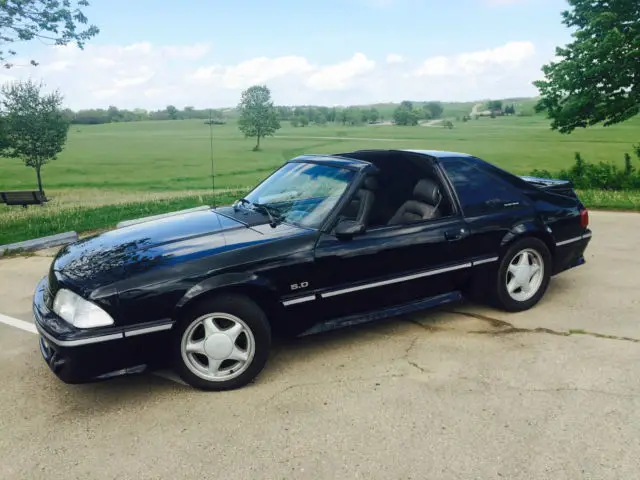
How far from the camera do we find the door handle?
14.2 ft

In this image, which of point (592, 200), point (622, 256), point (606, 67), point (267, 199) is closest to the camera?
point (267, 199)

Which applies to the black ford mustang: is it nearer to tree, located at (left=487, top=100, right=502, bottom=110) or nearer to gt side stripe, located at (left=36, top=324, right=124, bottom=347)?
gt side stripe, located at (left=36, top=324, right=124, bottom=347)

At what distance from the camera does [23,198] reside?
18.4 metres

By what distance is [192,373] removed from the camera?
343 cm

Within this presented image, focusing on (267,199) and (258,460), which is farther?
(267,199)

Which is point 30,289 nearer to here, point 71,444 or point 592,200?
point 71,444

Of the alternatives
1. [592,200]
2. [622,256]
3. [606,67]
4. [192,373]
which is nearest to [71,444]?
[192,373]

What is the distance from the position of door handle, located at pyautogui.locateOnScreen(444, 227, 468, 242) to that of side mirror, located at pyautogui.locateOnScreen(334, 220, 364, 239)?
2.98 feet

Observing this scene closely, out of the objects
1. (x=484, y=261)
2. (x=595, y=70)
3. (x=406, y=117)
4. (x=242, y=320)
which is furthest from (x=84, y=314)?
(x=406, y=117)

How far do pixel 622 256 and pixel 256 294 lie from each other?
209 inches

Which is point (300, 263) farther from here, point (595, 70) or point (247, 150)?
point (247, 150)

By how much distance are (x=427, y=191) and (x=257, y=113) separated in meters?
41.4

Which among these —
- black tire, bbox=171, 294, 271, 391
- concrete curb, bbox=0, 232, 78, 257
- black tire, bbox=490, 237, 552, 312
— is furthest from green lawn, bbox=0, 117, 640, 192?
black tire, bbox=171, 294, 271, 391

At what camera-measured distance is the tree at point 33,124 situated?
2778cm
